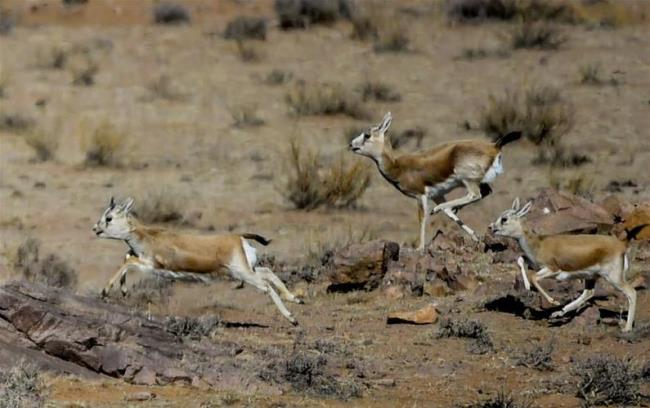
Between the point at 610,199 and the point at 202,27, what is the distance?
21.4 meters

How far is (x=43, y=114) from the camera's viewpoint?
27953 millimetres

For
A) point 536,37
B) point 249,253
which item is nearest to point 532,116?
point 536,37

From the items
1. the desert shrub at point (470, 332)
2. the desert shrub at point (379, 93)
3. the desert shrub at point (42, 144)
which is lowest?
the desert shrub at point (379, 93)

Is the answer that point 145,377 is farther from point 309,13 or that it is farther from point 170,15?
point 170,15

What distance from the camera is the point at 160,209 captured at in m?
21.3

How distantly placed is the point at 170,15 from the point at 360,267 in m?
23.3

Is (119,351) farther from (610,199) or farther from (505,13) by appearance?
(505,13)

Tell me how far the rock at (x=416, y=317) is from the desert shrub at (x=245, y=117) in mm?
13896

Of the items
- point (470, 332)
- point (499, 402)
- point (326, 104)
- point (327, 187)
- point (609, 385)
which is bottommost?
point (326, 104)

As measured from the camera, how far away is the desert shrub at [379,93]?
29.0 meters

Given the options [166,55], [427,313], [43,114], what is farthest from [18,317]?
[166,55]

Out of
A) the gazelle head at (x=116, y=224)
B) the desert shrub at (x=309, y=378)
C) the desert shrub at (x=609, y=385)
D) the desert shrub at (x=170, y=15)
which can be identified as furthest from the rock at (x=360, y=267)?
the desert shrub at (x=170, y=15)

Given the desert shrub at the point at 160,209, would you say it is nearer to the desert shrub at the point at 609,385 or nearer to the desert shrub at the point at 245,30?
the desert shrub at the point at 609,385

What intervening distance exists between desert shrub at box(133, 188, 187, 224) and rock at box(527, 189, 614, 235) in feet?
20.5
